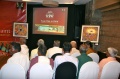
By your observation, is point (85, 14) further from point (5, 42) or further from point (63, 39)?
point (5, 42)

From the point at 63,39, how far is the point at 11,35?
244 centimetres

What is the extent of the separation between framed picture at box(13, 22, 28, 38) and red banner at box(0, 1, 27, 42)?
27cm

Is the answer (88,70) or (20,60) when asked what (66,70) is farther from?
(20,60)

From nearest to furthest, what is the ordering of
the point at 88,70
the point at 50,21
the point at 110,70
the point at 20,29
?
the point at 88,70 → the point at 110,70 → the point at 20,29 → the point at 50,21

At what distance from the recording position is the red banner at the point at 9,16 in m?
8.05

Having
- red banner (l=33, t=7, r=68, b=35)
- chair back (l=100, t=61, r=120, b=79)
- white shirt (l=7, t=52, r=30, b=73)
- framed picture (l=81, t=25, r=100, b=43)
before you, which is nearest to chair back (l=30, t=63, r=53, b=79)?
white shirt (l=7, t=52, r=30, b=73)

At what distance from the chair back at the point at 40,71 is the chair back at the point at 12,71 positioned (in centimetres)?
15

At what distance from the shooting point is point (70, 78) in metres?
3.16

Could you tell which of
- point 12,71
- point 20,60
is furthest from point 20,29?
point 12,71

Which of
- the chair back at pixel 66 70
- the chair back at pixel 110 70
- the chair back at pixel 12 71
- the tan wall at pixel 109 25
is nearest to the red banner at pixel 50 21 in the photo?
the tan wall at pixel 109 25

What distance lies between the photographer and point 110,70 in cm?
345

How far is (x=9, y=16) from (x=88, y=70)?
588 cm

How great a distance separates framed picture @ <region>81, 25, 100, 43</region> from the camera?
21.8ft

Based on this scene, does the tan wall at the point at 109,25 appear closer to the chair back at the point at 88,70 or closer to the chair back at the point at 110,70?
the chair back at the point at 110,70
